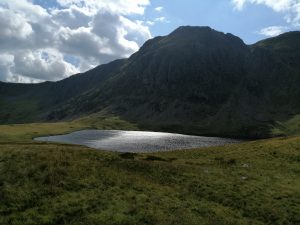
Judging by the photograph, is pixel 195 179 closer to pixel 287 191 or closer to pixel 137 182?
pixel 137 182

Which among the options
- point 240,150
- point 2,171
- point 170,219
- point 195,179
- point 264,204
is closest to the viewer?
point 170,219

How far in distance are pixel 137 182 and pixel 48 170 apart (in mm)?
9218

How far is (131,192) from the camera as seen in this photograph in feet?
108

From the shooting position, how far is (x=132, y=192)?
3288 cm

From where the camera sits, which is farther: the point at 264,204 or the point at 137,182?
the point at 137,182

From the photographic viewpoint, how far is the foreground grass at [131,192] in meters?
27.9

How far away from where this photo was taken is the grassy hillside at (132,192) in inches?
1099

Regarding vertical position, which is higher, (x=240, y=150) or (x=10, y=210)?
(x=240, y=150)

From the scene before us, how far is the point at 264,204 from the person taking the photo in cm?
3256

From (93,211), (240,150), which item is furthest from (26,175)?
(240,150)

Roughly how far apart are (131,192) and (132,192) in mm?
112

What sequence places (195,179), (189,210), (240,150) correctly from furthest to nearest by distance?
1. (240,150)
2. (195,179)
3. (189,210)

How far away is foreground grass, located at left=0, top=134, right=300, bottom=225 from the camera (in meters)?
27.9

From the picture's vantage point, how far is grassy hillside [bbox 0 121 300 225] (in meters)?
27.9
